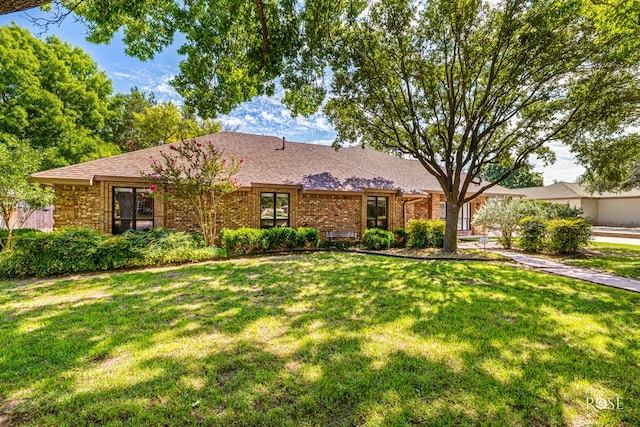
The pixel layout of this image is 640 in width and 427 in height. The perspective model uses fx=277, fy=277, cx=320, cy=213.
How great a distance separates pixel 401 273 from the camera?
803 centimetres

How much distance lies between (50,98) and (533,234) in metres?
31.0

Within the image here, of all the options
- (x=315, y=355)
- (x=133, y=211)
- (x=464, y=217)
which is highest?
(x=133, y=211)

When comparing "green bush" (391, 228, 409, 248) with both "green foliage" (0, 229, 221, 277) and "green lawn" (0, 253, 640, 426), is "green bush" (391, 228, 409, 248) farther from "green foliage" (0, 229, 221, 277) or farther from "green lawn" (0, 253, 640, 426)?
"green foliage" (0, 229, 221, 277)

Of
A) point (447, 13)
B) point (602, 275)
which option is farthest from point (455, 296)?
point (447, 13)

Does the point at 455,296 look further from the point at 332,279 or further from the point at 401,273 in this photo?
Result: the point at 332,279

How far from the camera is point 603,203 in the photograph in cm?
3002

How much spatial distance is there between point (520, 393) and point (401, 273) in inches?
204

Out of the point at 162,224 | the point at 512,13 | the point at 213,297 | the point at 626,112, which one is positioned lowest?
the point at 213,297

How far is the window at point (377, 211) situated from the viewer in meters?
15.4

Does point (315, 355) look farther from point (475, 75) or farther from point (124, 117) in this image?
point (124, 117)

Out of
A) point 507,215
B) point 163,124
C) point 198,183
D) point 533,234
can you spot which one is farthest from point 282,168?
point 163,124

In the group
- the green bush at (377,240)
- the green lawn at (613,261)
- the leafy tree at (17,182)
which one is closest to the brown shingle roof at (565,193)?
the green lawn at (613,261)

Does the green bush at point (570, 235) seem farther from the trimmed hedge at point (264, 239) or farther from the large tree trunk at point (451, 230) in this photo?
the trimmed hedge at point (264, 239)

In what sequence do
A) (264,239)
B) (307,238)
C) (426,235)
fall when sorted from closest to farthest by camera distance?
1. (264,239)
2. (307,238)
3. (426,235)
